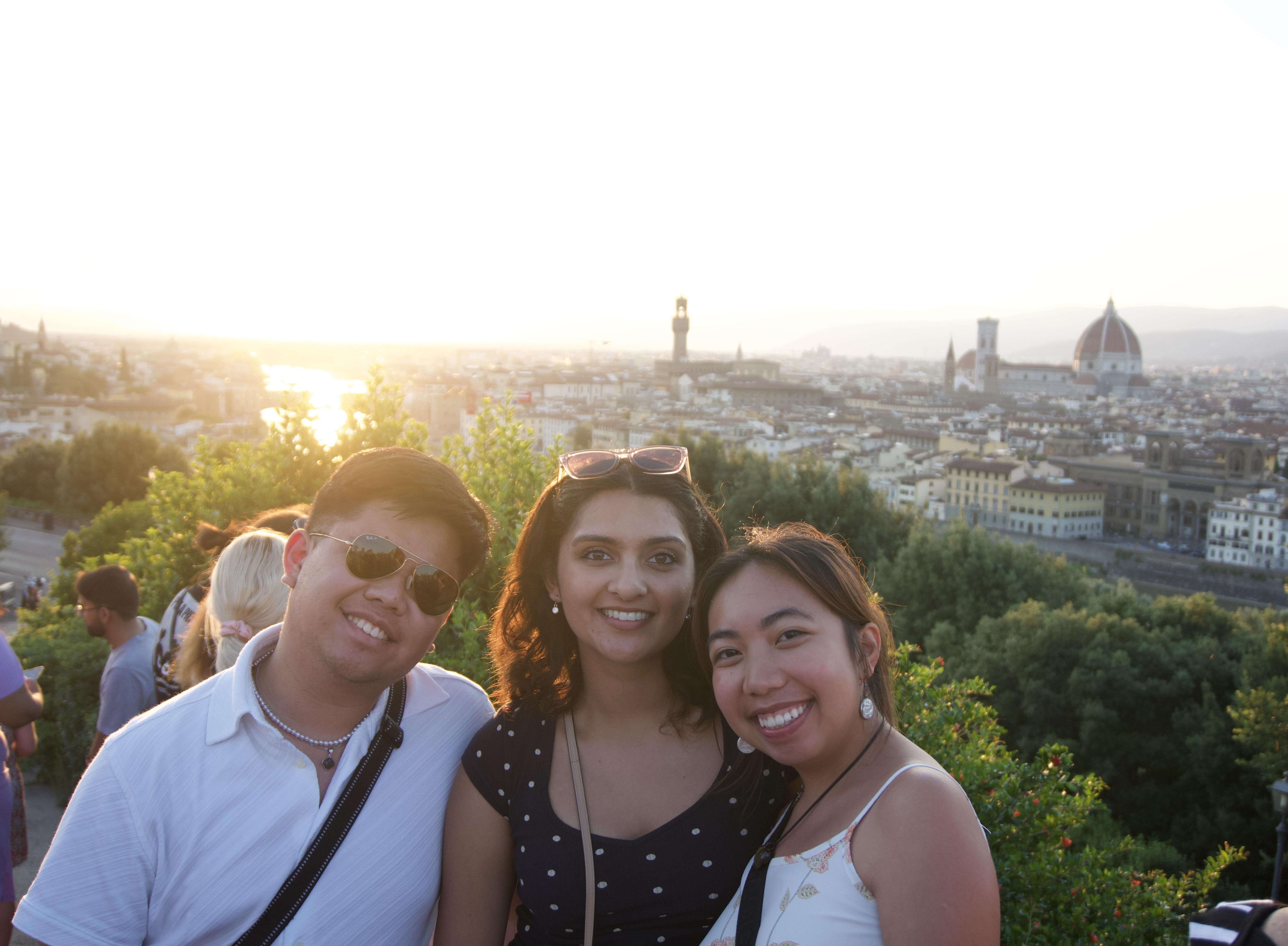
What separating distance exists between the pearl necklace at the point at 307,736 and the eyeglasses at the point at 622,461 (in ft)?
1.41

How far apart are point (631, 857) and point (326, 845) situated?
14.7 inches

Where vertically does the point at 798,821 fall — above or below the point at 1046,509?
above

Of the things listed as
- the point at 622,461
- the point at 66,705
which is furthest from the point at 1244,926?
the point at 66,705

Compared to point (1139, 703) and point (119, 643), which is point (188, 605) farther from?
point (1139, 703)

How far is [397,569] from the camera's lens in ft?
3.99

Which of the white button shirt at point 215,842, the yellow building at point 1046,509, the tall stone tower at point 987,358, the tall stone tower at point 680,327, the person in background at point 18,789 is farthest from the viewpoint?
the tall stone tower at point 987,358

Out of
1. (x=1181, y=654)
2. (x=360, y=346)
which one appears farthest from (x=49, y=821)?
(x=360, y=346)

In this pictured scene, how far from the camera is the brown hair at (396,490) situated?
49.0 inches

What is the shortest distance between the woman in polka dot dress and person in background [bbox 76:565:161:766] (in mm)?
1896

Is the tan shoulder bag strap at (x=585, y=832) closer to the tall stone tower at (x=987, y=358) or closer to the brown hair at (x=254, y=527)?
the brown hair at (x=254, y=527)

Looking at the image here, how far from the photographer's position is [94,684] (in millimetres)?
4344

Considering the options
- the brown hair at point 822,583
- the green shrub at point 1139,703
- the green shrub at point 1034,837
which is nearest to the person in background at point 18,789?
the brown hair at point 822,583

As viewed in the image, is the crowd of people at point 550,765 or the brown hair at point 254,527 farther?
the brown hair at point 254,527

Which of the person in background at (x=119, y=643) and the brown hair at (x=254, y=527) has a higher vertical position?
the brown hair at (x=254, y=527)
